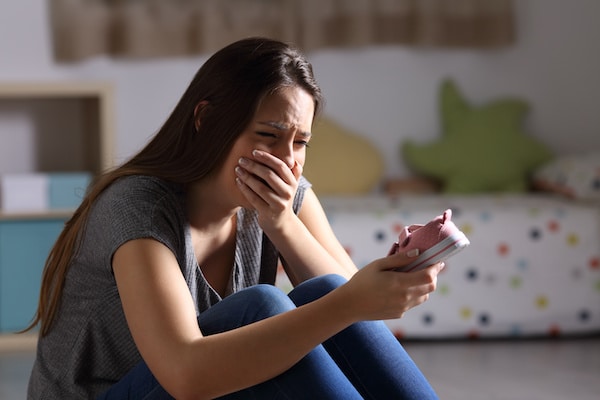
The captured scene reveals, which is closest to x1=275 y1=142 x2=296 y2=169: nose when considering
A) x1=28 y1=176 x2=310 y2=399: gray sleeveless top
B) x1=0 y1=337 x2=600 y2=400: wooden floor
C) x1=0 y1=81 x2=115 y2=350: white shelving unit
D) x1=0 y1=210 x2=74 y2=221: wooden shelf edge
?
x1=28 y1=176 x2=310 y2=399: gray sleeveless top

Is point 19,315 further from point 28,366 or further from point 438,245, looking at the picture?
point 438,245

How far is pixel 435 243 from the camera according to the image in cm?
112

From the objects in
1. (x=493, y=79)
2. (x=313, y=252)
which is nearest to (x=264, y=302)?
(x=313, y=252)

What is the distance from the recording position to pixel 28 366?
2670 millimetres

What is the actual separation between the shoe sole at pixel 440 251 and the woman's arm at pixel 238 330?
0.01 metres

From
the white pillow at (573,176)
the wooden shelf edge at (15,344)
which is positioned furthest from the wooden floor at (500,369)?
the white pillow at (573,176)

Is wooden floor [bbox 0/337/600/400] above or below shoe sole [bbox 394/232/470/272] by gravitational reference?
below

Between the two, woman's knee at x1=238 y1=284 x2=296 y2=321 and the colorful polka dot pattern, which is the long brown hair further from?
the colorful polka dot pattern

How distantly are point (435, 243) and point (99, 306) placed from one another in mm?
453

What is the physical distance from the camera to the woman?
113 cm

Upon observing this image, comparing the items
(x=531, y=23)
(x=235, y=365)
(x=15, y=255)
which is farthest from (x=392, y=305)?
(x=531, y=23)

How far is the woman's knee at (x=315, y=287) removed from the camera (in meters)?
1.34

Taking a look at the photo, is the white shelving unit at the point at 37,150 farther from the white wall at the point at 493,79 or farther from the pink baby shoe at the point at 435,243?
the pink baby shoe at the point at 435,243

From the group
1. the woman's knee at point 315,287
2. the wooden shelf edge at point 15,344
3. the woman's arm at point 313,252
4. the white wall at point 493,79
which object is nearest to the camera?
the woman's knee at point 315,287
